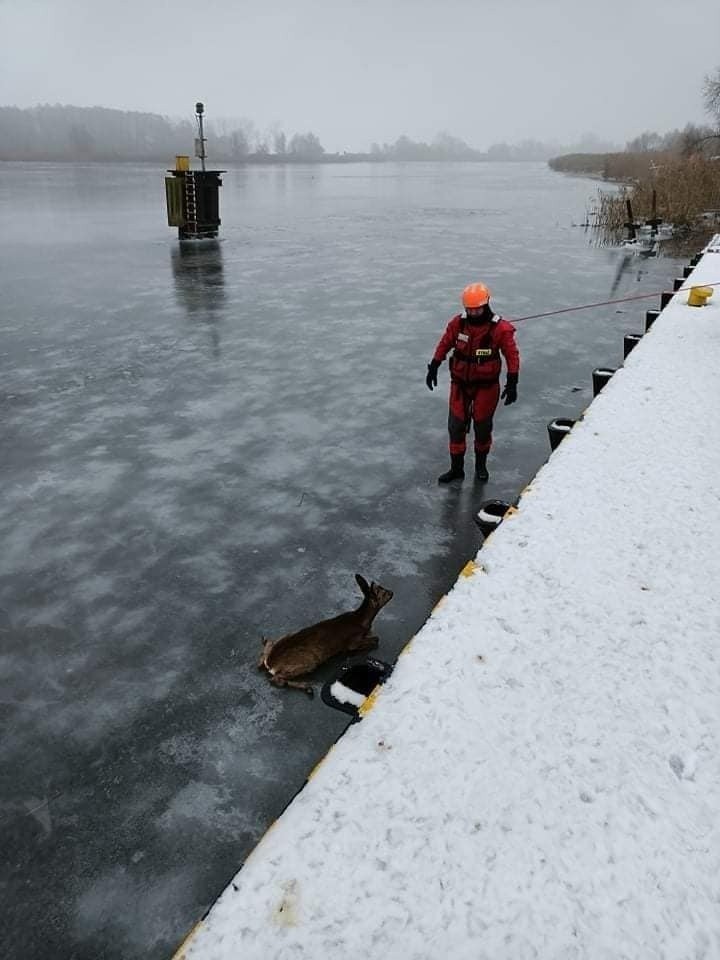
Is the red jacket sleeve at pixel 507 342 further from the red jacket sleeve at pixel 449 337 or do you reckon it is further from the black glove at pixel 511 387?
the red jacket sleeve at pixel 449 337

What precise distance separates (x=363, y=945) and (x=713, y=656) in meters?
1.93

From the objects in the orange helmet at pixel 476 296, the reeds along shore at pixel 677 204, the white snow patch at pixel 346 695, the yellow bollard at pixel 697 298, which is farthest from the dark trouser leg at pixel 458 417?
the reeds along shore at pixel 677 204

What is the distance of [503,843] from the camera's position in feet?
6.75

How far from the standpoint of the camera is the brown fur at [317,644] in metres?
3.41

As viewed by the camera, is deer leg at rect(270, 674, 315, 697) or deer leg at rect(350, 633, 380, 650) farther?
deer leg at rect(350, 633, 380, 650)

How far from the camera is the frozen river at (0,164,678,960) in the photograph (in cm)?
265

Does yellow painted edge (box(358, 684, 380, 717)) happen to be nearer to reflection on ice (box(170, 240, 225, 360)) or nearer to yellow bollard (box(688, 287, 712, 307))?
reflection on ice (box(170, 240, 225, 360))

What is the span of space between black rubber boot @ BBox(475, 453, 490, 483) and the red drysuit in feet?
0.16

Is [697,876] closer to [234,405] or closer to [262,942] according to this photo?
[262,942]

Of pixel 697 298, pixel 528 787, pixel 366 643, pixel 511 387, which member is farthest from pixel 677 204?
pixel 528 787

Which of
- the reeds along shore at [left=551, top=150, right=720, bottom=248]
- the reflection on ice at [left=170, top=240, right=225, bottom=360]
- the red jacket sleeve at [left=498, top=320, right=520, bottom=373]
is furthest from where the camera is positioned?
the reeds along shore at [left=551, top=150, right=720, bottom=248]

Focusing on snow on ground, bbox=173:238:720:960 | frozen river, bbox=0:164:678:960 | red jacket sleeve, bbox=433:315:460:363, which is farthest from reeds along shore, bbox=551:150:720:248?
snow on ground, bbox=173:238:720:960

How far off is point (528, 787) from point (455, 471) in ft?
11.8

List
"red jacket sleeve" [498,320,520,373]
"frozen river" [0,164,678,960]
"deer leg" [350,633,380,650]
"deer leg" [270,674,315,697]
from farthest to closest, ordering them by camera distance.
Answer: "red jacket sleeve" [498,320,520,373]
"deer leg" [350,633,380,650]
"deer leg" [270,674,315,697]
"frozen river" [0,164,678,960]
